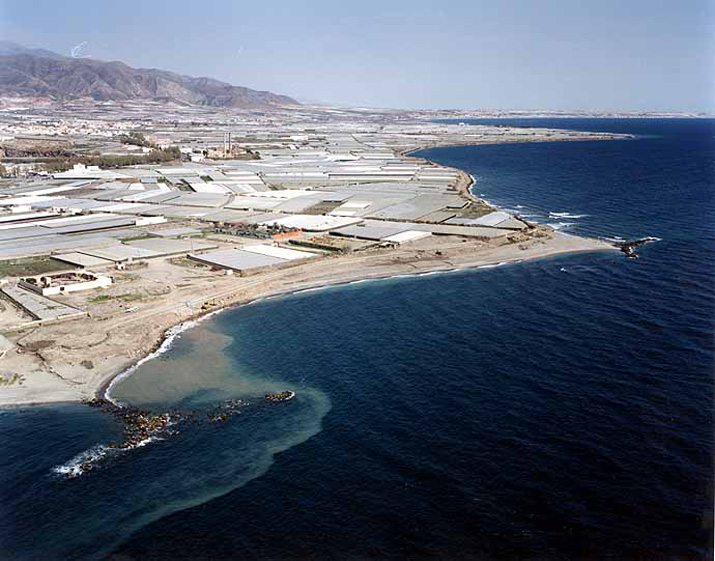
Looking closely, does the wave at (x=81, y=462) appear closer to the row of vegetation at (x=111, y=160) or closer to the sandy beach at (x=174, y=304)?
the sandy beach at (x=174, y=304)

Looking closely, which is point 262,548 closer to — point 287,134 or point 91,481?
point 91,481

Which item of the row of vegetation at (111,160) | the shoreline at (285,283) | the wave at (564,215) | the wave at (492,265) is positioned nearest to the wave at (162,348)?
the shoreline at (285,283)

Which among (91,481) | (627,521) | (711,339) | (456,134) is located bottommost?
(91,481)

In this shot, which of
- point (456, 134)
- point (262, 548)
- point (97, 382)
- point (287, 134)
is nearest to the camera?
point (262, 548)

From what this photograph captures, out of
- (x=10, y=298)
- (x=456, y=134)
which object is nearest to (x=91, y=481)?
(x=10, y=298)

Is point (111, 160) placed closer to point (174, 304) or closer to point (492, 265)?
point (174, 304)

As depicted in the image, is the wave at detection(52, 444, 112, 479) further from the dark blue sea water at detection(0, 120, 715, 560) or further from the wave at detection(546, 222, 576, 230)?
the wave at detection(546, 222, 576, 230)

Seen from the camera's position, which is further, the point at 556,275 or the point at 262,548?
the point at 556,275

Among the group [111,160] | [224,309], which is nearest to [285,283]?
[224,309]
